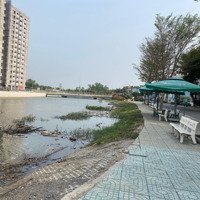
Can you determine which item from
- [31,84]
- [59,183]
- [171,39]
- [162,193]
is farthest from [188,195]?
[31,84]

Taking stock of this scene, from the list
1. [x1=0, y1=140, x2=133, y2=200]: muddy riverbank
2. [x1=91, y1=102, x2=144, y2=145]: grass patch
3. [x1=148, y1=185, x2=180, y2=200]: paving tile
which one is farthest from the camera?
[x1=91, y1=102, x2=144, y2=145]: grass patch

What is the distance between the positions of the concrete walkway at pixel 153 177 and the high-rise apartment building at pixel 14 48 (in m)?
121

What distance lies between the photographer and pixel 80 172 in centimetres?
766

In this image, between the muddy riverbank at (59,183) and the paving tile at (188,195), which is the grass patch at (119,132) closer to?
the muddy riverbank at (59,183)

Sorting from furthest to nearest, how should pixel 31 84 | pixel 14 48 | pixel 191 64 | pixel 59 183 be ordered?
pixel 31 84, pixel 14 48, pixel 191 64, pixel 59 183

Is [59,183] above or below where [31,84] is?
below

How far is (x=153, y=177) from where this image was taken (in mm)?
7098

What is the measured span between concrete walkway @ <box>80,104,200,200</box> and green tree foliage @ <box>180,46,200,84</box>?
35376mm

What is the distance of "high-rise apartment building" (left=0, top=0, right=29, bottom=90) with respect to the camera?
130m

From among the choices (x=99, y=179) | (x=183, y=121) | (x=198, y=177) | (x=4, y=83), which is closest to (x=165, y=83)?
(x=183, y=121)

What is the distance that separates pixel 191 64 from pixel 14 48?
102 metres

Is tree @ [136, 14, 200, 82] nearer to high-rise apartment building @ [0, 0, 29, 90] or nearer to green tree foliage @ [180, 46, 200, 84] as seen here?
green tree foliage @ [180, 46, 200, 84]

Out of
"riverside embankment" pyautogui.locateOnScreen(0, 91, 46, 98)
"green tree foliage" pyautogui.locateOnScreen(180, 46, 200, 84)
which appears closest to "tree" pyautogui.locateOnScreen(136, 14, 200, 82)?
"green tree foliage" pyautogui.locateOnScreen(180, 46, 200, 84)

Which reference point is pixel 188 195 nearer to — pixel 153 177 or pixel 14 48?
pixel 153 177
